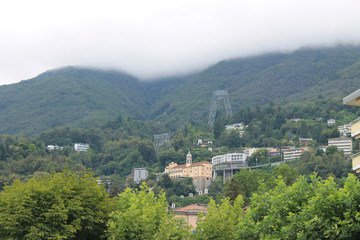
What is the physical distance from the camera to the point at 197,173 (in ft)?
480

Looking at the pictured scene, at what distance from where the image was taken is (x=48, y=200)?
32.4 metres

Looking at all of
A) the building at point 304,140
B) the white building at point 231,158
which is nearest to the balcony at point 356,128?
the white building at point 231,158

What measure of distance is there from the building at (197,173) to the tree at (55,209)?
10432cm

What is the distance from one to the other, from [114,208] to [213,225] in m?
5.82

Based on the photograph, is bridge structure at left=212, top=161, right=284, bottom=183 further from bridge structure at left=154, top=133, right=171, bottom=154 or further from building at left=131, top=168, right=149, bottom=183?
bridge structure at left=154, top=133, right=171, bottom=154

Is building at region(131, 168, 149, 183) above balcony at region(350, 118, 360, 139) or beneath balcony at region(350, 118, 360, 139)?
beneath

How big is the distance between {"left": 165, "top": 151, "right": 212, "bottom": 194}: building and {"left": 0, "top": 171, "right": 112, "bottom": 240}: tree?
104316mm

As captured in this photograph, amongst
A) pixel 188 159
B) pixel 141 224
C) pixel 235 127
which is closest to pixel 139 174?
pixel 188 159

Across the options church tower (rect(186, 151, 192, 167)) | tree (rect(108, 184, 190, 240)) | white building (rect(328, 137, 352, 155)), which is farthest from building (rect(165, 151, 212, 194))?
tree (rect(108, 184, 190, 240))

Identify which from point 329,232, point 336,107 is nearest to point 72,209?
point 329,232

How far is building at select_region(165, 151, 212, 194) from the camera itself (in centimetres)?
14300

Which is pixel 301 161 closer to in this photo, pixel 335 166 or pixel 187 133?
pixel 335 166

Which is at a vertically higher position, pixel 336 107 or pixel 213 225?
pixel 336 107

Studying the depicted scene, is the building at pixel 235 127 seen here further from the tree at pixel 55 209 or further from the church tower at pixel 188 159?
the tree at pixel 55 209
